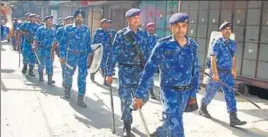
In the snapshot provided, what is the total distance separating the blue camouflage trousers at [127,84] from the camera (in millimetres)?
5746

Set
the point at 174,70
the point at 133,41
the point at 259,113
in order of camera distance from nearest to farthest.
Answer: the point at 174,70
the point at 133,41
the point at 259,113

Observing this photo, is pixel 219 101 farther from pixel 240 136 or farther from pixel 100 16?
pixel 100 16

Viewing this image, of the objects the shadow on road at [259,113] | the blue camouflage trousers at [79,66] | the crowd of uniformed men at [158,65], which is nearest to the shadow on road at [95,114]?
the crowd of uniformed men at [158,65]

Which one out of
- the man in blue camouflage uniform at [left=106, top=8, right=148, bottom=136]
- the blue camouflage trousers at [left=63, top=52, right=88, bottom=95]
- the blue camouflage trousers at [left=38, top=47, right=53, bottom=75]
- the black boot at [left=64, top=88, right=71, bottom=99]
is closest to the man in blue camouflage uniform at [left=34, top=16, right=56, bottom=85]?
the blue camouflage trousers at [left=38, top=47, right=53, bottom=75]

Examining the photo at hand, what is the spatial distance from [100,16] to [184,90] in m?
19.7

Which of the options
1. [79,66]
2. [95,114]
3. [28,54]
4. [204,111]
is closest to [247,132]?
[204,111]

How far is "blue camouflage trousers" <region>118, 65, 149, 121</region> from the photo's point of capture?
18.9 feet

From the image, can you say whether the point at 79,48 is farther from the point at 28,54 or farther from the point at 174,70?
the point at 28,54

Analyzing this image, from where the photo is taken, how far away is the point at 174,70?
14.2ft

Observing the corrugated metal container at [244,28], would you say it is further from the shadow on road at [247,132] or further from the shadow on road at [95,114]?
the shadow on road at [95,114]

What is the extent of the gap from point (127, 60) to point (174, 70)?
1.49 m

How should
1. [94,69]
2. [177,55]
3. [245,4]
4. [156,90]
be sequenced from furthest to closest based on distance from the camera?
1. [245,4]
2. [156,90]
3. [94,69]
4. [177,55]

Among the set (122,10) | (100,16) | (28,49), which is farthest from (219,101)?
(100,16)

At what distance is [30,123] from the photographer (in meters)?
6.42
